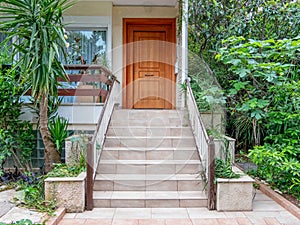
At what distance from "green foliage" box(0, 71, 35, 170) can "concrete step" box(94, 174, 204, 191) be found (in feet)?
5.28

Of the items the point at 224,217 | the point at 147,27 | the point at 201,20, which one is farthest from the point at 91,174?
the point at 147,27

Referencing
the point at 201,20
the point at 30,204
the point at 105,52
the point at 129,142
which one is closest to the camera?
the point at 30,204

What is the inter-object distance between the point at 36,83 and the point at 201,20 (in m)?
3.39

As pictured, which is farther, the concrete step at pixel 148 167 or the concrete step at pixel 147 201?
the concrete step at pixel 148 167

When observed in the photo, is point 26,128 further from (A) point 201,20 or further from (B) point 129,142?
(A) point 201,20

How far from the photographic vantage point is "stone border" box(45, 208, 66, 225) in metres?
2.87

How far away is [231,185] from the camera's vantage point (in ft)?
10.9

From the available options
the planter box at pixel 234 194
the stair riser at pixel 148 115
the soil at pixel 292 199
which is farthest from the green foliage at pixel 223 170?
the stair riser at pixel 148 115

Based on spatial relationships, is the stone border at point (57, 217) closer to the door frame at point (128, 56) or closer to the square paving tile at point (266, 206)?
the square paving tile at point (266, 206)

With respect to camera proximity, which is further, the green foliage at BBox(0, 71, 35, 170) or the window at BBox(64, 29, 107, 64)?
the window at BBox(64, 29, 107, 64)

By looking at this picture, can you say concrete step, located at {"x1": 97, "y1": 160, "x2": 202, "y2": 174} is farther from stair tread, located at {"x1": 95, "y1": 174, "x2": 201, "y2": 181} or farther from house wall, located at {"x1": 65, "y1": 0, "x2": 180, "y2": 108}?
house wall, located at {"x1": 65, "y1": 0, "x2": 180, "y2": 108}

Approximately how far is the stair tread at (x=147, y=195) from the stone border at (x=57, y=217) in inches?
16.7

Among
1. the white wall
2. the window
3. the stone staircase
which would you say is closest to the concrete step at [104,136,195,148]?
the stone staircase

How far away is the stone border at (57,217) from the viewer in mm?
2869
